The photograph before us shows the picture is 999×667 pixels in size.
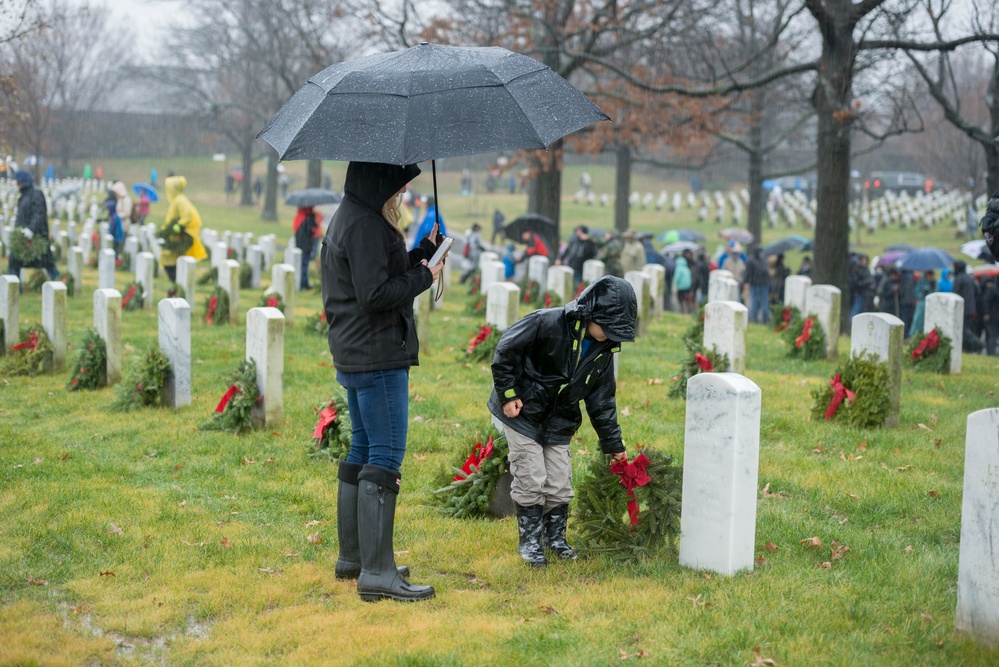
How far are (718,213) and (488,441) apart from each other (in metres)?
46.6

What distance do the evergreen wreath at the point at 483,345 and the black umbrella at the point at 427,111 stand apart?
6417 millimetres

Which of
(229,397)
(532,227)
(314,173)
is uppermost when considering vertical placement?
(314,173)

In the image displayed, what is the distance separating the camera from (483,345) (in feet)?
37.2

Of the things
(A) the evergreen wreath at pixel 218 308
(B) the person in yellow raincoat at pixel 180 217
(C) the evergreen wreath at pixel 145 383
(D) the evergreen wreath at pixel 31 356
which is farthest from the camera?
(B) the person in yellow raincoat at pixel 180 217

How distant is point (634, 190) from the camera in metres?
62.6

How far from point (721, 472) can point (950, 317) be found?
8008 mm

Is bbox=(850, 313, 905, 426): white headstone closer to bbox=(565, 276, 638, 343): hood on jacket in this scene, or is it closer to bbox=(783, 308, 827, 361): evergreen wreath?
bbox=(783, 308, 827, 361): evergreen wreath

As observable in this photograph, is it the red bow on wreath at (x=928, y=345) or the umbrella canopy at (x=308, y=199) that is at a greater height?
the umbrella canopy at (x=308, y=199)

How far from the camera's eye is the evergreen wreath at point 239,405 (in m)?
8.36

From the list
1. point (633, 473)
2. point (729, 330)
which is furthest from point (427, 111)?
point (729, 330)

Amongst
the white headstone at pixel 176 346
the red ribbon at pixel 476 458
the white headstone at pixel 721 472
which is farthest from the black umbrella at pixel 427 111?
the white headstone at pixel 176 346

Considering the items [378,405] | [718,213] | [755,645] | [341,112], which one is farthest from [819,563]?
[718,213]

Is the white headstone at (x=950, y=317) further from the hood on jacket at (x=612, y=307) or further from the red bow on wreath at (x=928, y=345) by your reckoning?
the hood on jacket at (x=612, y=307)

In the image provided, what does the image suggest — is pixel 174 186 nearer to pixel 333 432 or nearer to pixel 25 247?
pixel 25 247
